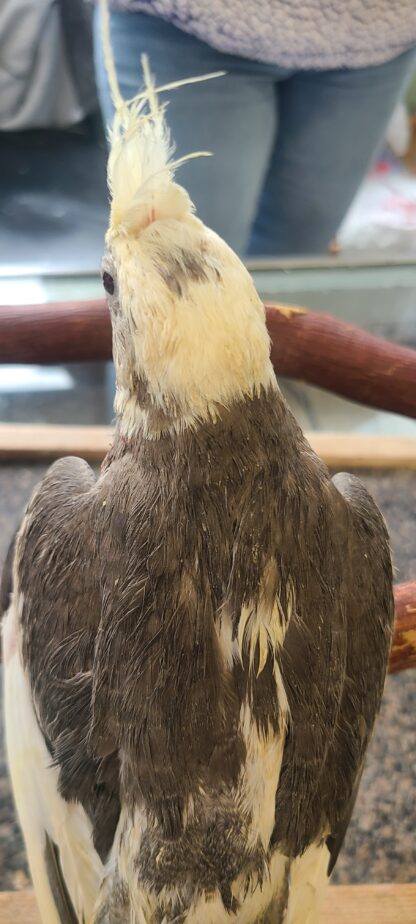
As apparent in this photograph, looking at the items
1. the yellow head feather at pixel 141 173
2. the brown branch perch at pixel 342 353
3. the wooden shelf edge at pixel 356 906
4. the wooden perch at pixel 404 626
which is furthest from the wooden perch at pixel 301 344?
the wooden shelf edge at pixel 356 906

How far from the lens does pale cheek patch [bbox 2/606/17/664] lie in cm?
51

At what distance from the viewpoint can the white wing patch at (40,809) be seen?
45 centimetres

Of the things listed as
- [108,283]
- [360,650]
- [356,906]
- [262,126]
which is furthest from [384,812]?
[262,126]

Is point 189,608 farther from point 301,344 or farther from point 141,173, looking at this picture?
point 301,344

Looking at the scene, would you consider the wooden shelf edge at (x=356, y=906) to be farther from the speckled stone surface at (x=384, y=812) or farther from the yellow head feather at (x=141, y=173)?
the yellow head feather at (x=141, y=173)

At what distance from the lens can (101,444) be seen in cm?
107

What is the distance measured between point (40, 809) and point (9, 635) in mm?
112

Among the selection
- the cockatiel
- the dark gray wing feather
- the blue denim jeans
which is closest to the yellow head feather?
the cockatiel

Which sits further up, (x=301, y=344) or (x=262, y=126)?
(x=262, y=126)

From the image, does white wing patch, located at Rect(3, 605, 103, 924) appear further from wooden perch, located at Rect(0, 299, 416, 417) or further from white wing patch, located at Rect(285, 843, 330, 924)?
wooden perch, located at Rect(0, 299, 416, 417)

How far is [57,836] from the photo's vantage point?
0.46 meters

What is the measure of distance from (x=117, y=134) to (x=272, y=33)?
0.49m

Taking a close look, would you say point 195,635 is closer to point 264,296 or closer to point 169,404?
point 169,404

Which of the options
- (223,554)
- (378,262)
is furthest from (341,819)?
(378,262)
